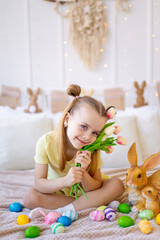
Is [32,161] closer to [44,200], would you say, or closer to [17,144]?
[17,144]

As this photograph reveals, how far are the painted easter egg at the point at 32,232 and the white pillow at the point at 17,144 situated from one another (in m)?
0.86

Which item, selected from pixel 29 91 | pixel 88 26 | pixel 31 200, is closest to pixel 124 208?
pixel 31 200

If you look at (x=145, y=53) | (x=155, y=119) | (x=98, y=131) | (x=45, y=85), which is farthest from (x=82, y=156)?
(x=145, y=53)

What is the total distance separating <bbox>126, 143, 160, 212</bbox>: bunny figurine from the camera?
112 centimetres

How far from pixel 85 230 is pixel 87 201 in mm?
229

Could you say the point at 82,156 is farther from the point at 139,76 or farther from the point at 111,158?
the point at 139,76

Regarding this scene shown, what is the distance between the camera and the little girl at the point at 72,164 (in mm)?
1092

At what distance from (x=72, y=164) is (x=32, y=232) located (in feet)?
1.41

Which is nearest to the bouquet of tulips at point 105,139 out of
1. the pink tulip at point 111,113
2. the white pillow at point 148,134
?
the pink tulip at point 111,113

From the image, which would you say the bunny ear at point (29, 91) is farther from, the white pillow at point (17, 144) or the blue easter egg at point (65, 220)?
the blue easter egg at point (65, 220)

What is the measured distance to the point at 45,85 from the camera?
256 cm

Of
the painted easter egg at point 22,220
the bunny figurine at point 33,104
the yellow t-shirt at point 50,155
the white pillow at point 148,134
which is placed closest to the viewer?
the painted easter egg at point 22,220

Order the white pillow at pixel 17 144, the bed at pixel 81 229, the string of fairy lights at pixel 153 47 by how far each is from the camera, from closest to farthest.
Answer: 1. the bed at pixel 81 229
2. the white pillow at pixel 17 144
3. the string of fairy lights at pixel 153 47

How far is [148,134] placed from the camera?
2000 millimetres
